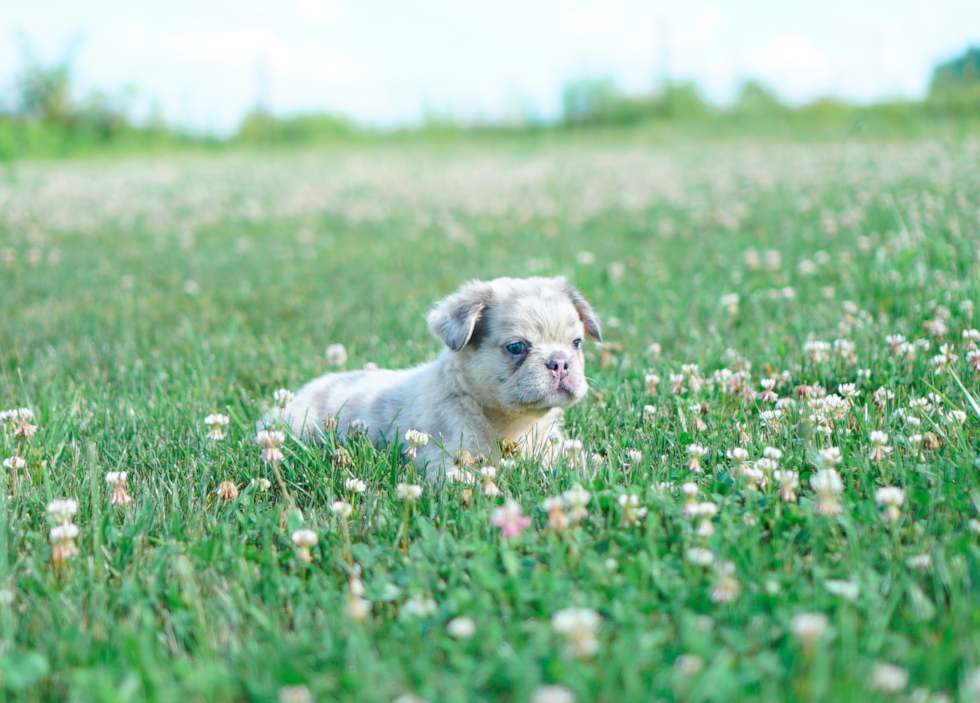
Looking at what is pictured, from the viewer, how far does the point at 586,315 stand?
3951 mm

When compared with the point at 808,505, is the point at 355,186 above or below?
above

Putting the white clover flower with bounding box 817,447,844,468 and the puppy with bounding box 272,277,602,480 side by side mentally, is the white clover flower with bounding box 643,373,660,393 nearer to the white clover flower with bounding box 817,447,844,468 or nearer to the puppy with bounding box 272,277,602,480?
the puppy with bounding box 272,277,602,480

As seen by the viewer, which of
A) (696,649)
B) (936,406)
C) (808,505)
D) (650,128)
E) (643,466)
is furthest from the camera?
(650,128)

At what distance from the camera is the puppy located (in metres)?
3.39

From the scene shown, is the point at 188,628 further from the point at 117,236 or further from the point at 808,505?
the point at 117,236

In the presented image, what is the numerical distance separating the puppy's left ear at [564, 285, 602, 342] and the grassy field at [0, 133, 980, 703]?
327mm

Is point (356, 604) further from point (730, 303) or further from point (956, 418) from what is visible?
point (730, 303)

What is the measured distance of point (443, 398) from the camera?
359cm

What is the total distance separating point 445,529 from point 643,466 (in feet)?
2.83

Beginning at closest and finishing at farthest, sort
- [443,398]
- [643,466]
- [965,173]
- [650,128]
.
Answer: [643,466] < [443,398] < [965,173] < [650,128]

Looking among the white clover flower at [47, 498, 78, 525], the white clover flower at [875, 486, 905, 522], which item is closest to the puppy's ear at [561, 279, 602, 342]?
the white clover flower at [875, 486, 905, 522]

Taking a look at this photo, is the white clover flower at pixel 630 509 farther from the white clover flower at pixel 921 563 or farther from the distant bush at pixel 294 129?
the distant bush at pixel 294 129

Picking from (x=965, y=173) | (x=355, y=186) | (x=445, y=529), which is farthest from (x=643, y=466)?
(x=355, y=186)

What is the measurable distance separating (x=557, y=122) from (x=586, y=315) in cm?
2683
